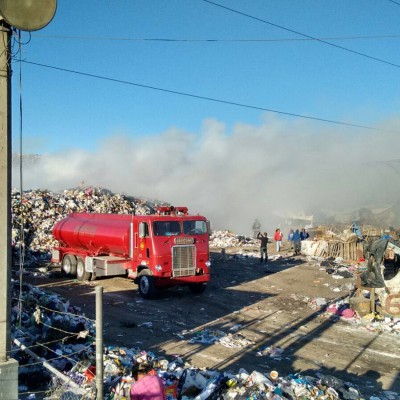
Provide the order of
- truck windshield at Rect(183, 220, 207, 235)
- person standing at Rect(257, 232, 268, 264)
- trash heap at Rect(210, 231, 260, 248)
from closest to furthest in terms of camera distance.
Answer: truck windshield at Rect(183, 220, 207, 235), person standing at Rect(257, 232, 268, 264), trash heap at Rect(210, 231, 260, 248)

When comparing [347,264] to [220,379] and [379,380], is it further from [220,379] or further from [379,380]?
Answer: [220,379]

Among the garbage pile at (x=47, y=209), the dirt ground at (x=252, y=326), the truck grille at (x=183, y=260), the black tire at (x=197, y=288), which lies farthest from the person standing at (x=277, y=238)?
the truck grille at (x=183, y=260)

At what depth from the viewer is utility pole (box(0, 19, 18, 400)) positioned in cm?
426

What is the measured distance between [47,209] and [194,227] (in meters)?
14.9

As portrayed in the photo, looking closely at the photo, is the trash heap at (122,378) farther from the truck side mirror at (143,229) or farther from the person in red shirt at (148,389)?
the truck side mirror at (143,229)

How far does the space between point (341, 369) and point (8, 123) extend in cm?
671

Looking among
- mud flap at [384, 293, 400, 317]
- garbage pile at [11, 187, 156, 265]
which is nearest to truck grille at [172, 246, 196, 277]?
mud flap at [384, 293, 400, 317]

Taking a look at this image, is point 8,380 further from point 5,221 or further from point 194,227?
point 194,227

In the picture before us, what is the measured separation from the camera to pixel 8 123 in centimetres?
433

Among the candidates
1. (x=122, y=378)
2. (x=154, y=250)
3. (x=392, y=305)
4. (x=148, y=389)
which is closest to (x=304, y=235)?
(x=392, y=305)

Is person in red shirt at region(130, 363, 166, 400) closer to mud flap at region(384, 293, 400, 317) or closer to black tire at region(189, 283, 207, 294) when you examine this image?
mud flap at region(384, 293, 400, 317)

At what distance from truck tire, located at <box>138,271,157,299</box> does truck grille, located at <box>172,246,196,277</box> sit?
714 millimetres

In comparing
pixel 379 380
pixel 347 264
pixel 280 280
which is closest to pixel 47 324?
pixel 379 380

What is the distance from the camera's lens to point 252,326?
10289 millimetres
